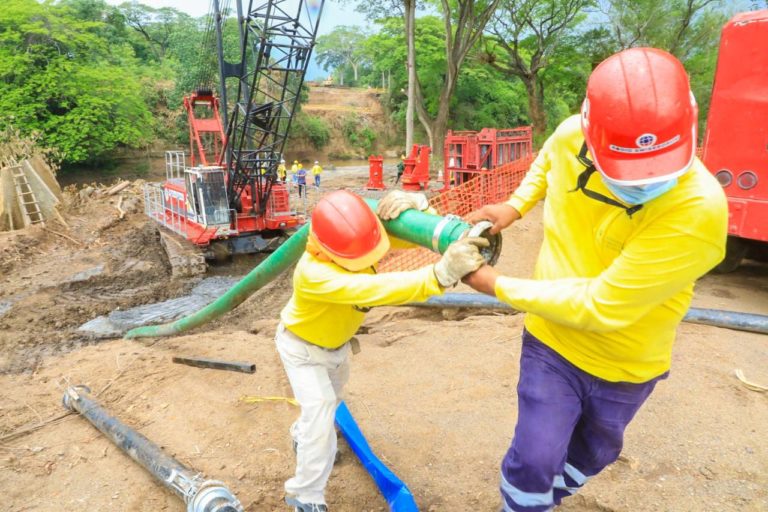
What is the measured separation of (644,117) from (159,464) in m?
2.92

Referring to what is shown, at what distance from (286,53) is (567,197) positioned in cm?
1275

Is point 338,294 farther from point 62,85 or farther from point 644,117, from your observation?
point 62,85

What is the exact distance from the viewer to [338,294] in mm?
2293

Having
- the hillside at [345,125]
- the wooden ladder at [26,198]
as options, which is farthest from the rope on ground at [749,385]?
the hillside at [345,125]

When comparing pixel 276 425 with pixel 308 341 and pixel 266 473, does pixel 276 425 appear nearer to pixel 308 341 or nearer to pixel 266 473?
pixel 266 473

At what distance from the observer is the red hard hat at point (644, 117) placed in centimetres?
149

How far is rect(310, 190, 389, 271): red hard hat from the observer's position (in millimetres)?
2396

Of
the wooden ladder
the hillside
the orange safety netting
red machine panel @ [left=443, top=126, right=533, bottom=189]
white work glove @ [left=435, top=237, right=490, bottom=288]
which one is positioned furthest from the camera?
the hillside

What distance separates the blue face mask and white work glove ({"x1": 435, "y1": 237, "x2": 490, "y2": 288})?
526 mm

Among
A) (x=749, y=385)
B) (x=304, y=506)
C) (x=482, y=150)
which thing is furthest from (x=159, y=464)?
(x=482, y=150)

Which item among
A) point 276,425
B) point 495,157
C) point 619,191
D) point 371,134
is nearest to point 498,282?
point 619,191

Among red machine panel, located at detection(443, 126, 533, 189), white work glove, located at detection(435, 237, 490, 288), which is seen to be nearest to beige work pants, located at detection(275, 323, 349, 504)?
white work glove, located at detection(435, 237, 490, 288)

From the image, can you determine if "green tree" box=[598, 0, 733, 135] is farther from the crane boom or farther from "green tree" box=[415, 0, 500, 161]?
the crane boom

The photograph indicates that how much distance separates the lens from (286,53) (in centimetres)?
1334
